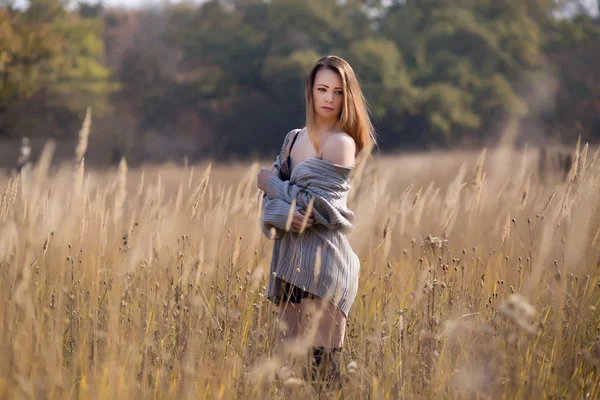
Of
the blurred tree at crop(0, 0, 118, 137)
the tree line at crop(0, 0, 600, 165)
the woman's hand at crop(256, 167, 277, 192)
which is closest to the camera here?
the woman's hand at crop(256, 167, 277, 192)

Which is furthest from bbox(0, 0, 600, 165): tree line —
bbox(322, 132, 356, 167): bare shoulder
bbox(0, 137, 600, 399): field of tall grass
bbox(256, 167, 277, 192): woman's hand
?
bbox(322, 132, 356, 167): bare shoulder

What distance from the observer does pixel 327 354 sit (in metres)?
2.55

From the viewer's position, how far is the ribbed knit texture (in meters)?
2.60

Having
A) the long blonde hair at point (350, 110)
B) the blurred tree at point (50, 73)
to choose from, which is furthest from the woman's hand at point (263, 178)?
the blurred tree at point (50, 73)

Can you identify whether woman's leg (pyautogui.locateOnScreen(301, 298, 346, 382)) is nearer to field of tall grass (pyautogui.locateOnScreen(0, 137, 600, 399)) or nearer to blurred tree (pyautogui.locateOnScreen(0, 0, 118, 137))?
field of tall grass (pyautogui.locateOnScreen(0, 137, 600, 399))

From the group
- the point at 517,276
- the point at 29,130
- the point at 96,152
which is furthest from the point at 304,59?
the point at 517,276

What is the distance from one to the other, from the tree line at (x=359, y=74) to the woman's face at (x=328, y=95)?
22.8 metres

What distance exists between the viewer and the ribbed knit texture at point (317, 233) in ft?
8.53

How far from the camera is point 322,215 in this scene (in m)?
2.62

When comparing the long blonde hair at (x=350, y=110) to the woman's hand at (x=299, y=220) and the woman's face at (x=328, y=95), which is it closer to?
the woman's face at (x=328, y=95)

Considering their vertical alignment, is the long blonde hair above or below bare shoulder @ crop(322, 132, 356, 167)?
above

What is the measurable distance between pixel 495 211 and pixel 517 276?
179 centimetres

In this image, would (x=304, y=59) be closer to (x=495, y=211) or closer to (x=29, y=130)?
(x=29, y=130)

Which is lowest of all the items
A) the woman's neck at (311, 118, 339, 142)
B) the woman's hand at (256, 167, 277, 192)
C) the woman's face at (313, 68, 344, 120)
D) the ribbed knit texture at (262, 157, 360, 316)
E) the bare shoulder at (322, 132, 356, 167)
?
the ribbed knit texture at (262, 157, 360, 316)
